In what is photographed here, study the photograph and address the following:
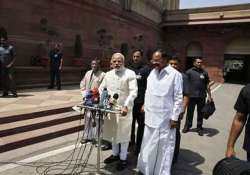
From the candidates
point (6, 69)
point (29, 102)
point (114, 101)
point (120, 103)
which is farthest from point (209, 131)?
point (6, 69)

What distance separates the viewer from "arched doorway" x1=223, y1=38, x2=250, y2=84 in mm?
23734

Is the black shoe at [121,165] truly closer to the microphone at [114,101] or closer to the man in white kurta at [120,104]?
the man in white kurta at [120,104]

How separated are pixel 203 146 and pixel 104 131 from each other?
255 cm

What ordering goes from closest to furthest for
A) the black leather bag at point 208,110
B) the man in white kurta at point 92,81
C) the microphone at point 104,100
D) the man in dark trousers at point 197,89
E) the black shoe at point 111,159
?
the microphone at point 104,100, the black shoe at point 111,159, the man in white kurta at point 92,81, the black leather bag at point 208,110, the man in dark trousers at point 197,89

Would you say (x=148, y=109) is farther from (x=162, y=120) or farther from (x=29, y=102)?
(x=29, y=102)

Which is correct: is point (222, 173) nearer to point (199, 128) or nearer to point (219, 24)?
point (199, 128)

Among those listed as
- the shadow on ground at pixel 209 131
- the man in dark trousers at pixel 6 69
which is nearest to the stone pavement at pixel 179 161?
the shadow on ground at pixel 209 131

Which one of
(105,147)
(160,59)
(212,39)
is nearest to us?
(160,59)

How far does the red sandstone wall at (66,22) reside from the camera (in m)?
11.2

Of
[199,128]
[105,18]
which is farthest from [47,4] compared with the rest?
[199,128]

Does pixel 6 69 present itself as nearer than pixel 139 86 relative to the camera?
No

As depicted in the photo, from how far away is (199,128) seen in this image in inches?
274

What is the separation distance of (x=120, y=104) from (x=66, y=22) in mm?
10750

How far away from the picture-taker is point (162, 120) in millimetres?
3789
